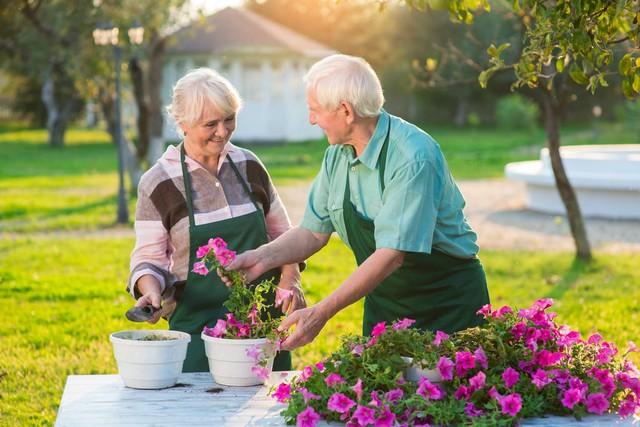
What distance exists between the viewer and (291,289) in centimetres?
412

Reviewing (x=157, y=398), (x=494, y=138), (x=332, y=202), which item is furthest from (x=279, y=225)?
(x=494, y=138)

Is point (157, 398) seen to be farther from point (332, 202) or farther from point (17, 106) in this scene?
point (17, 106)

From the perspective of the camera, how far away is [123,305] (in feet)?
28.8

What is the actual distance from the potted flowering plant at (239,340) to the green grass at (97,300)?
8.29ft

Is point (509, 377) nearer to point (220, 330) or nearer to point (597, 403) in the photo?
point (597, 403)

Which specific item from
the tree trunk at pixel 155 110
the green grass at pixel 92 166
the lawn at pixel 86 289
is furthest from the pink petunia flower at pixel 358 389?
the tree trunk at pixel 155 110

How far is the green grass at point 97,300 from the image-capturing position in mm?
6656

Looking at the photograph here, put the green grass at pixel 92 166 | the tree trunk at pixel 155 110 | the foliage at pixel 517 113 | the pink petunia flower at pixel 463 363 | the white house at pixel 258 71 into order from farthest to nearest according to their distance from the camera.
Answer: the foliage at pixel 517 113, the white house at pixel 258 71, the tree trunk at pixel 155 110, the green grass at pixel 92 166, the pink petunia flower at pixel 463 363

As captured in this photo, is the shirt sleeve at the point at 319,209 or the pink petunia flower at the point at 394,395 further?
the shirt sleeve at the point at 319,209

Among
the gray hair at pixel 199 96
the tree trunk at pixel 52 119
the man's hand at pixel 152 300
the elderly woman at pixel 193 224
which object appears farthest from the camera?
the tree trunk at pixel 52 119

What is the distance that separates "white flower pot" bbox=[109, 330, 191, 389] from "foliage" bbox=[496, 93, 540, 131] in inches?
1374

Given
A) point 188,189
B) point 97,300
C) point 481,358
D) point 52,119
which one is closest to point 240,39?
point 52,119

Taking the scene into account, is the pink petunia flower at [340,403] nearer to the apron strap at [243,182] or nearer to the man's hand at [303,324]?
the man's hand at [303,324]

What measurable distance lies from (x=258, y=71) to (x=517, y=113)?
9601 millimetres
